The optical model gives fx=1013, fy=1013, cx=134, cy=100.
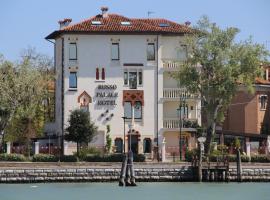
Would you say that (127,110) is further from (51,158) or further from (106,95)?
(51,158)

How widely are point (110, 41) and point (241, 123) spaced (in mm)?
21586

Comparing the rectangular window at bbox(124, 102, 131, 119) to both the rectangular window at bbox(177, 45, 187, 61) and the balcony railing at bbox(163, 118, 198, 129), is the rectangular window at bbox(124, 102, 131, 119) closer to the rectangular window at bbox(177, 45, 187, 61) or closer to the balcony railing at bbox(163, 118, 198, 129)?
the balcony railing at bbox(163, 118, 198, 129)

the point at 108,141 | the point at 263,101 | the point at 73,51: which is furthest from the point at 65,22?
the point at 263,101

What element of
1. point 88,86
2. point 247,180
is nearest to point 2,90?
point 88,86

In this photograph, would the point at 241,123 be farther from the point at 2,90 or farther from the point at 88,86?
the point at 2,90

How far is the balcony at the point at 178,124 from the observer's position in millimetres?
105000

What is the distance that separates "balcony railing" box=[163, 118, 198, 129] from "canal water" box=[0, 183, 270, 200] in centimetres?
2361

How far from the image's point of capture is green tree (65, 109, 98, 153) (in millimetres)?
98750

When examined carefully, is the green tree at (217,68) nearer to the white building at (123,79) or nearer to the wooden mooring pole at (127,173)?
the white building at (123,79)

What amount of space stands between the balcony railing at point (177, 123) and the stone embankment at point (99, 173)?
19.0m

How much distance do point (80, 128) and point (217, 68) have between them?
1458cm

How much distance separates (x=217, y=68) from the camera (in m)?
96.4

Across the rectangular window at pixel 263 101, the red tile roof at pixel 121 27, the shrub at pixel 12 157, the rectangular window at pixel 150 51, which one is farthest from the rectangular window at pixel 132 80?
the rectangular window at pixel 263 101

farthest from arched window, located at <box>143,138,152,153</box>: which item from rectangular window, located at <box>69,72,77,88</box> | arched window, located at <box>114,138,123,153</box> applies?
rectangular window, located at <box>69,72,77,88</box>
